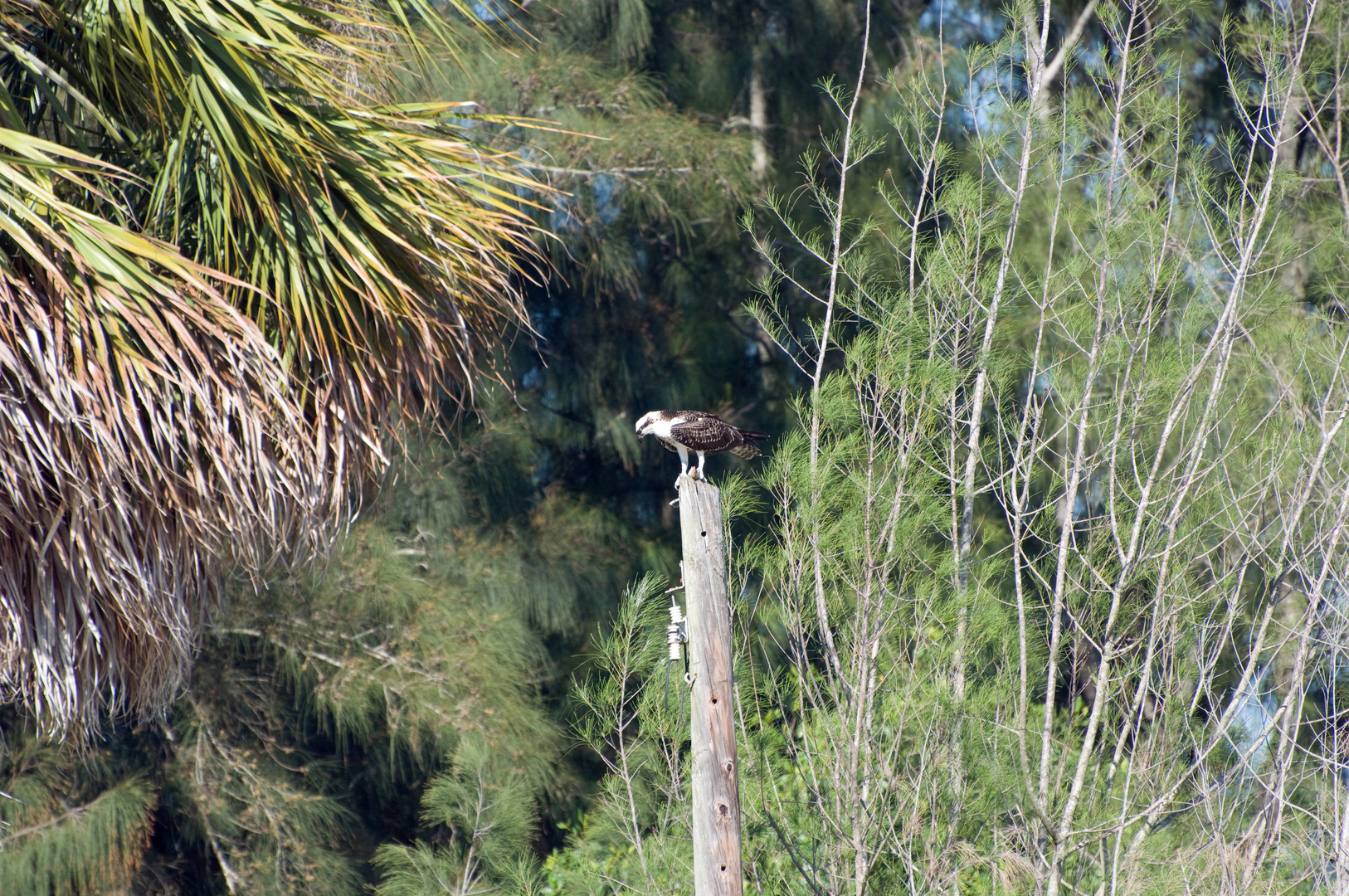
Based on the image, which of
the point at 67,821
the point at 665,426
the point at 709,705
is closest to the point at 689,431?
the point at 665,426

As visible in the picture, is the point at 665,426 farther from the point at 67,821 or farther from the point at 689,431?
the point at 67,821

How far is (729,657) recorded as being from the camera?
114 inches

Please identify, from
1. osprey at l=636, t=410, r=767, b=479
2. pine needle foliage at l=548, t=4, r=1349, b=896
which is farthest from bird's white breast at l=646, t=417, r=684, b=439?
pine needle foliage at l=548, t=4, r=1349, b=896

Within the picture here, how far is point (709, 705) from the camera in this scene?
2.85 m

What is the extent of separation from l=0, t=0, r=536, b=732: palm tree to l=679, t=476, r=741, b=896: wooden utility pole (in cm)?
75

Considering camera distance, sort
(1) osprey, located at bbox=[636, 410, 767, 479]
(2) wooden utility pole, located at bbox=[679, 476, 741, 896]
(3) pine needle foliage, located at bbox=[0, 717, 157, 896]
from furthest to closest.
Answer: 1. (3) pine needle foliage, located at bbox=[0, 717, 157, 896]
2. (1) osprey, located at bbox=[636, 410, 767, 479]
3. (2) wooden utility pole, located at bbox=[679, 476, 741, 896]

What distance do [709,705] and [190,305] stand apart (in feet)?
4.99

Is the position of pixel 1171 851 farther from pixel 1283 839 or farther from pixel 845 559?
pixel 845 559

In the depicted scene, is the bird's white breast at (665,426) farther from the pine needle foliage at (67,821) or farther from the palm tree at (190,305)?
the pine needle foliage at (67,821)

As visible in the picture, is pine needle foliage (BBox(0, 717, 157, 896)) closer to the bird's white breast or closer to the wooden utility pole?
the bird's white breast

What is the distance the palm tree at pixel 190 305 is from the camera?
2.35 metres

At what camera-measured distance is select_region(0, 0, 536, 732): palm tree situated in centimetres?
235

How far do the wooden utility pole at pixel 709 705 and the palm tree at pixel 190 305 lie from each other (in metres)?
0.75

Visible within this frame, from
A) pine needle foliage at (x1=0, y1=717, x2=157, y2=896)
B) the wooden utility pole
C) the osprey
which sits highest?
the osprey
